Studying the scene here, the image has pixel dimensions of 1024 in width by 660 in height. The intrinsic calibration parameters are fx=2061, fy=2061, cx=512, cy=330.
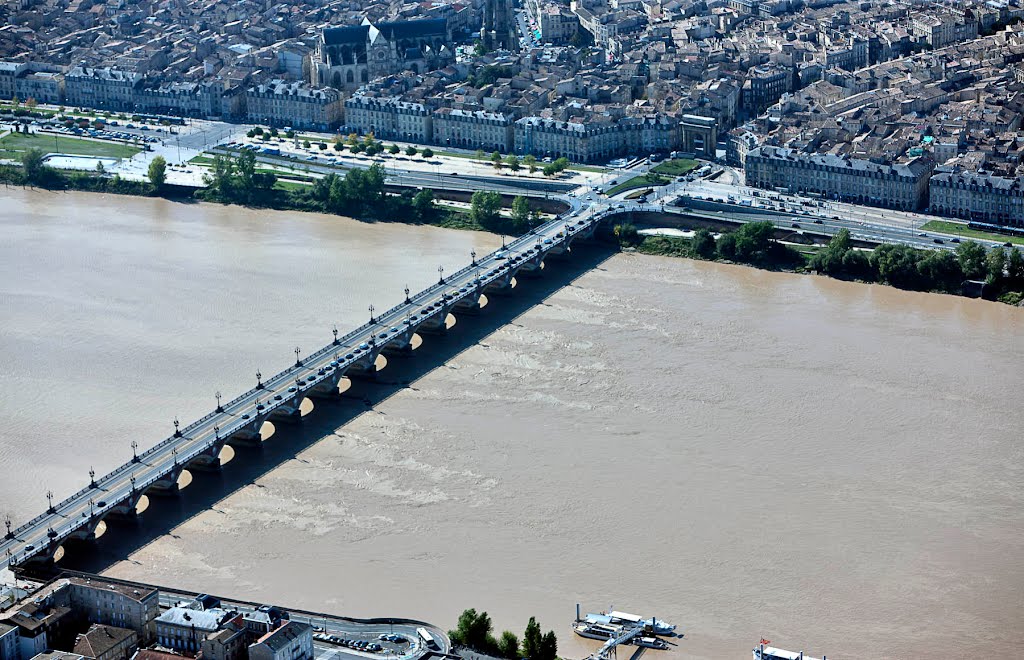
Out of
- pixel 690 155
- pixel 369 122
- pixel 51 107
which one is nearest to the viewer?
pixel 690 155

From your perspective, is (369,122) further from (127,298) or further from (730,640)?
(730,640)

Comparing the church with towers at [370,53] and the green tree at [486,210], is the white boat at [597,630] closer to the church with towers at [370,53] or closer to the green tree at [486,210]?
the green tree at [486,210]

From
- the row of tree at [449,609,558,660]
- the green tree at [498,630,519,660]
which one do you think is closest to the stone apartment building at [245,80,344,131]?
the row of tree at [449,609,558,660]

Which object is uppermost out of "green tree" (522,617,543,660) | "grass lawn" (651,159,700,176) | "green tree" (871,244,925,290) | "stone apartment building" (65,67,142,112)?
"stone apartment building" (65,67,142,112)

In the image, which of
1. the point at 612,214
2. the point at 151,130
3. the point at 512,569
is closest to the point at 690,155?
the point at 612,214

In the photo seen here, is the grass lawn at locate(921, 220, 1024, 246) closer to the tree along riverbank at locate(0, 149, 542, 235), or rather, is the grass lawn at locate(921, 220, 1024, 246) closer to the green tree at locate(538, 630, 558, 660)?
the tree along riverbank at locate(0, 149, 542, 235)

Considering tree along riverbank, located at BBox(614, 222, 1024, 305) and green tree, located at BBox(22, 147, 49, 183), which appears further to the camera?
green tree, located at BBox(22, 147, 49, 183)

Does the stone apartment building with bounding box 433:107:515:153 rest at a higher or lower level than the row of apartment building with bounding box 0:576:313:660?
higher
